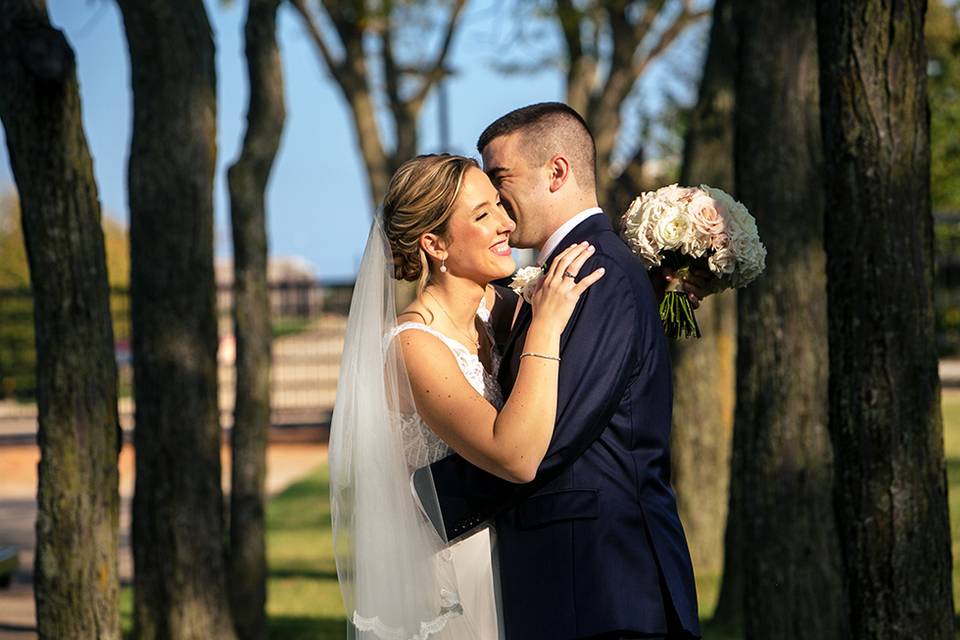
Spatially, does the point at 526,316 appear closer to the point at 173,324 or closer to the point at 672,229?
the point at 672,229

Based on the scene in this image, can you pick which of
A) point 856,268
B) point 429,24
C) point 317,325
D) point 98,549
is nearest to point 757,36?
point 856,268

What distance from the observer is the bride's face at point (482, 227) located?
4.19m

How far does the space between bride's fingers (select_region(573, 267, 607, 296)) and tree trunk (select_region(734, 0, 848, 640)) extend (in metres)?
3.94

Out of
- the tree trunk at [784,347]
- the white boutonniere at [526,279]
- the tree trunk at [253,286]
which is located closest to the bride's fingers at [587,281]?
the white boutonniere at [526,279]

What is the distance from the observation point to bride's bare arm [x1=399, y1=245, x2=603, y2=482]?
371 cm

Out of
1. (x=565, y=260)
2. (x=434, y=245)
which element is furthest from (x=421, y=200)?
(x=565, y=260)

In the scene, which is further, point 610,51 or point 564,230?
point 610,51

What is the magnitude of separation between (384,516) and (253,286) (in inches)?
227

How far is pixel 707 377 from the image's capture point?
1171 cm

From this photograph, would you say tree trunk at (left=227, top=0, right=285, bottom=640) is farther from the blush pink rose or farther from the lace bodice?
the blush pink rose

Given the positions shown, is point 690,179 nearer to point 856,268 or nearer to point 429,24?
point 856,268

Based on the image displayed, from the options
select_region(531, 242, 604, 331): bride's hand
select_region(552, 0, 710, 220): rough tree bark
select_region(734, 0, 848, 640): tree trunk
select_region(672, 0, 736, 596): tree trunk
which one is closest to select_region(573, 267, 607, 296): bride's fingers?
select_region(531, 242, 604, 331): bride's hand

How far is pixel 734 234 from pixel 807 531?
3869mm

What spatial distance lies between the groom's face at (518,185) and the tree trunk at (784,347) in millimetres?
3693
